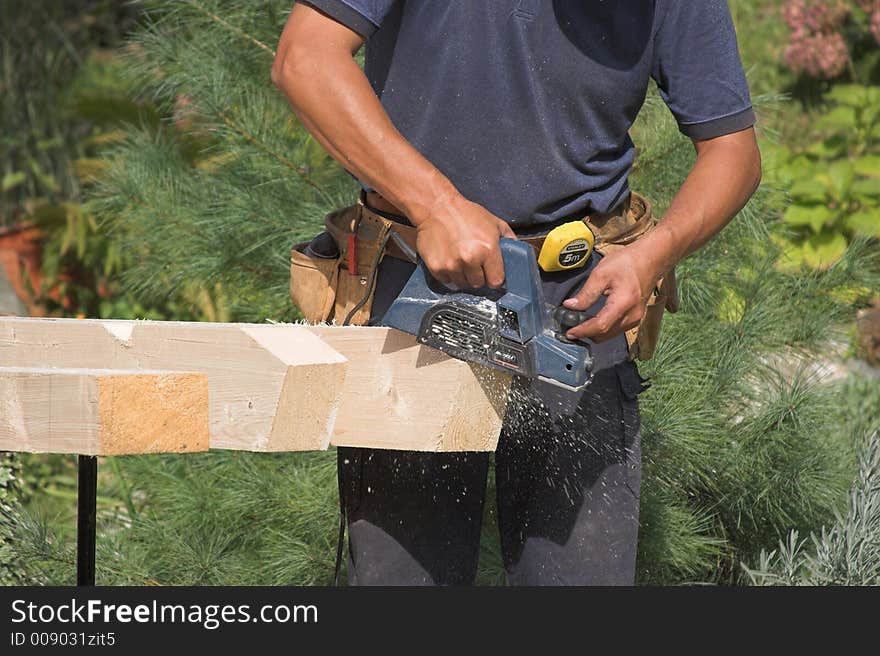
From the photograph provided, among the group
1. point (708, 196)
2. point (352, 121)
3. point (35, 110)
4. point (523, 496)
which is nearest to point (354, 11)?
point (352, 121)

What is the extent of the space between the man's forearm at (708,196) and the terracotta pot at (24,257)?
3554 mm

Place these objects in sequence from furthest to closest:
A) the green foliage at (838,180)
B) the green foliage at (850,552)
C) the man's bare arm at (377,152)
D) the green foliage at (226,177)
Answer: the green foliage at (838,180), the green foliage at (226,177), the green foliage at (850,552), the man's bare arm at (377,152)

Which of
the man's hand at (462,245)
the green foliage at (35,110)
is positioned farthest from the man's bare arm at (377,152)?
the green foliage at (35,110)

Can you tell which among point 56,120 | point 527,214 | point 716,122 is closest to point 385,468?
point 527,214

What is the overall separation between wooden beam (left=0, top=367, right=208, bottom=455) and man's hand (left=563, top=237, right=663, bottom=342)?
0.56 metres

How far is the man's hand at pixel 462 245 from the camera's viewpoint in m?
1.67

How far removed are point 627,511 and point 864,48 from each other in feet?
12.8

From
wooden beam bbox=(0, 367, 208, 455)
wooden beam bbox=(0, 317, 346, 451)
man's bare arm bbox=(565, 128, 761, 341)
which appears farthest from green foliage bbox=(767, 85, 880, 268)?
wooden beam bbox=(0, 367, 208, 455)

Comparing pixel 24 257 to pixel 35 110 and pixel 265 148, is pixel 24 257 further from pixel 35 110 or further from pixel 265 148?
pixel 265 148

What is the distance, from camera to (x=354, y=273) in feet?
6.84

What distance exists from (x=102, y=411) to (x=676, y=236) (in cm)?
95

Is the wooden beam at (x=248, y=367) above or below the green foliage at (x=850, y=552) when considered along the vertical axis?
Answer: above

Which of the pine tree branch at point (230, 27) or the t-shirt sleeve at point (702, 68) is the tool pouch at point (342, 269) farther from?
the pine tree branch at point (230, 27)

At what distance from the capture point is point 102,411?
157cm
